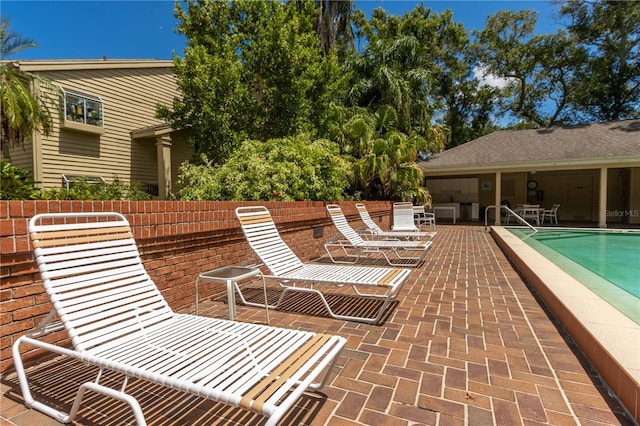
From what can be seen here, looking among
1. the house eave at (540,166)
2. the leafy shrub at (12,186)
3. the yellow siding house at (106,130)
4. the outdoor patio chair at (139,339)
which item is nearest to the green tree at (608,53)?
the house eave at (540,166)

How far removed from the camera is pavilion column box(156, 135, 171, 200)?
40.1ft

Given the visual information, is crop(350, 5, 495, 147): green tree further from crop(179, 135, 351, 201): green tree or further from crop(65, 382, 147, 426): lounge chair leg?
crop(65, 382, 147, 426): lounge chair leg

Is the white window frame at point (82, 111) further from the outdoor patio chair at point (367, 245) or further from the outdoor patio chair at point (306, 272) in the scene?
the outdoor patio chair at point (306, 272)

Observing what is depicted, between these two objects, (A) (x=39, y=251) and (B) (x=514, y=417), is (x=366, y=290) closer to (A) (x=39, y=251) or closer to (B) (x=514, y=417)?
(B) (x=514, y=417)

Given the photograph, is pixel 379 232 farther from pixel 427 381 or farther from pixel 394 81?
pixel 394 81

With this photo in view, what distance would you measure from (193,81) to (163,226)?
8867 mm

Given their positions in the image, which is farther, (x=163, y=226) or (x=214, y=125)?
(x=214, y=125)

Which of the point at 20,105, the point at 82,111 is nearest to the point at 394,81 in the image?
the point at 82,111

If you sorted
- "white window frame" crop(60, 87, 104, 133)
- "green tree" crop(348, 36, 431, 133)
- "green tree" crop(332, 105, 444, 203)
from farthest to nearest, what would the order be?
"green tree" crop(348, 36, 431, 133) → "green tree" crop(332, 105, 444, 203) → "white window frame" crop(60, 87, 104, 133)

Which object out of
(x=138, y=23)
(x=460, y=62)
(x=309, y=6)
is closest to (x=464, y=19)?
(x=460, y=62)

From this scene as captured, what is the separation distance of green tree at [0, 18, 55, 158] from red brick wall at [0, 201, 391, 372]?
724 cm

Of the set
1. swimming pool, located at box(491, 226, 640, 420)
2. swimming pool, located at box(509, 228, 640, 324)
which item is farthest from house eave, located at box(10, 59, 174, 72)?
swimming pool, located at box(509, 228, 640, 324)

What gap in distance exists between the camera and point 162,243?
11.3 ft

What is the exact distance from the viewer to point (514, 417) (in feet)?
6.31
